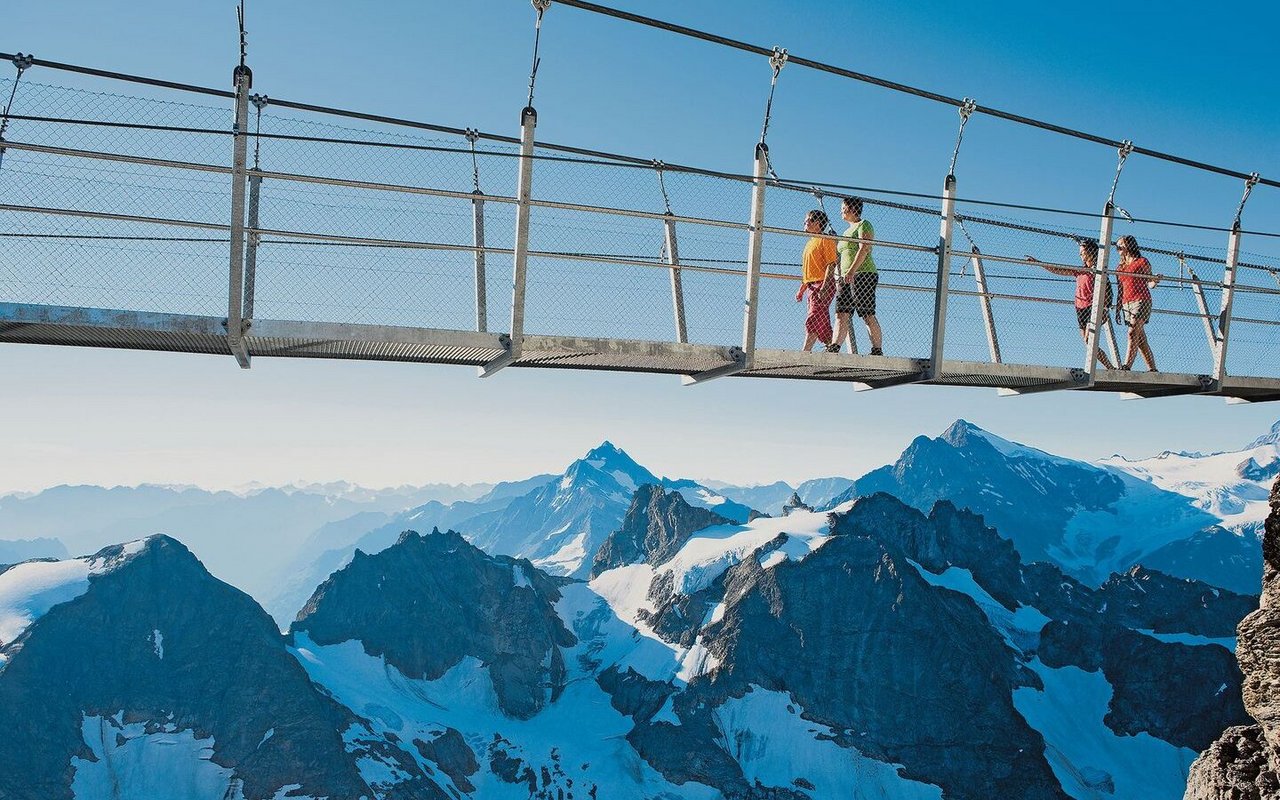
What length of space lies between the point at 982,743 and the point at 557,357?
19193 cm

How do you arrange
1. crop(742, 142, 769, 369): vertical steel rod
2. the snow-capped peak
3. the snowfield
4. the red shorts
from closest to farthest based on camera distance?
crop(742, 142, 769, 369): vertical steel rod
the red shorts
the snowfield
the snow-capped peak

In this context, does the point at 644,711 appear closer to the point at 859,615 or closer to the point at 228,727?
the point at 859,615

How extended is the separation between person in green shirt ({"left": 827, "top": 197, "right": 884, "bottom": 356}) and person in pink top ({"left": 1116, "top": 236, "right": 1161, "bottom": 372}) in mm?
3830

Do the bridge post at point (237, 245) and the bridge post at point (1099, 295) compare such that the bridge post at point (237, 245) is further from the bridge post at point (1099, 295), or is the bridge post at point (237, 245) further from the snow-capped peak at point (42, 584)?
the snow-capped peak at point (42, 584)

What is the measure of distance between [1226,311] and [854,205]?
18.0 ft

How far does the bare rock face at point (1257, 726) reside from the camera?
21.4ft

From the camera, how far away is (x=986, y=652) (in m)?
193

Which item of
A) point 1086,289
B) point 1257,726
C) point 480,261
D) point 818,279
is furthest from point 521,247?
point 1086,289

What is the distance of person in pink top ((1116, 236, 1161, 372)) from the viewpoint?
1193 centimetres

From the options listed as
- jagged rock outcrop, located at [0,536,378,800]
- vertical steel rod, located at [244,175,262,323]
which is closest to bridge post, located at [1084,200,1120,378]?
vertical steel rod, located at [244,175,262,323]

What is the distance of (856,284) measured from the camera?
10.3 metres

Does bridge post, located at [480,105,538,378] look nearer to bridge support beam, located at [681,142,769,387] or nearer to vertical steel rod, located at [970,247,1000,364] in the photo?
bridge support beam, located at [681,142,769,387]

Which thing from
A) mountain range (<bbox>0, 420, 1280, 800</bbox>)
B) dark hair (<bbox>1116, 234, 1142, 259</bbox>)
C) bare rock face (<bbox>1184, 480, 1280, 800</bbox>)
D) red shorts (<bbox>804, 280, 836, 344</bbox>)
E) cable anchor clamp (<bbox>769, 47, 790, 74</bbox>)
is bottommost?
mountain range (<bbox>0, 420, 1280, 800</bbox>)

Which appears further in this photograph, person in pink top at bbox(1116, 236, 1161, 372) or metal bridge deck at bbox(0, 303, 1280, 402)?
person in pink top at bbox(1116, 236, 1161, 372)
